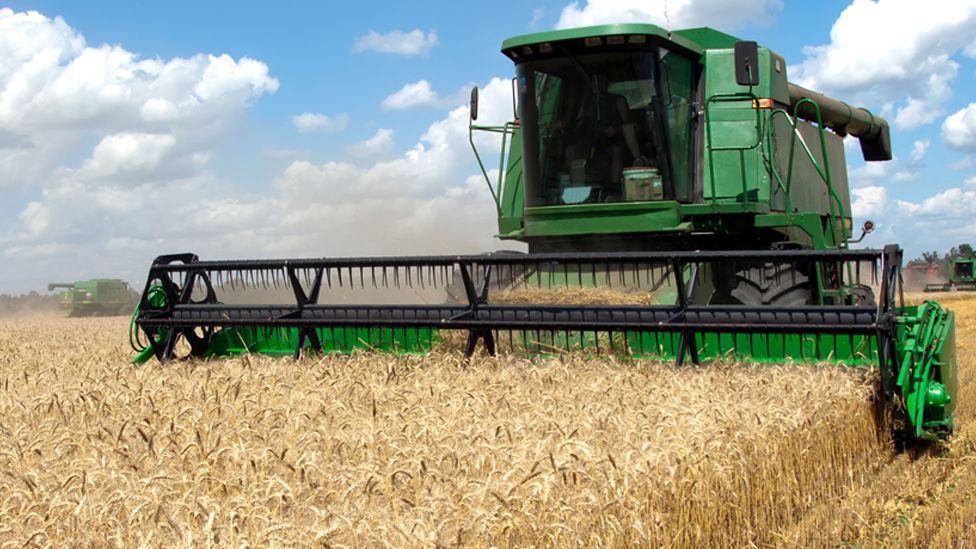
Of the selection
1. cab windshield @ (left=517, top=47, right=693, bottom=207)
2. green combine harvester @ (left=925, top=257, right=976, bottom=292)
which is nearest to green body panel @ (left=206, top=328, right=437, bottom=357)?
cab windshield @ (left=517, top=47, right=693, bottom=207)

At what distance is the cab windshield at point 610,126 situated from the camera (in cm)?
617

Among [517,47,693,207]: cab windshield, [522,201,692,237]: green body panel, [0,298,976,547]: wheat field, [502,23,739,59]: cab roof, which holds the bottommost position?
[0,298,976,547]: wheat field

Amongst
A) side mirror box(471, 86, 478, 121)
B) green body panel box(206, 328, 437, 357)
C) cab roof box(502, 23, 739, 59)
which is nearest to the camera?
green body panel box(206, 328, 437, 357)

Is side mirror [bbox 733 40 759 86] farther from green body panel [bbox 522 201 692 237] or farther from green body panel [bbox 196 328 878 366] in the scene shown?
green body panel [bbox 196 328 878 366]

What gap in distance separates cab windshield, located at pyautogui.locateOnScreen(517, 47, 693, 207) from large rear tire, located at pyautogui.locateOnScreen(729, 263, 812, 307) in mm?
894

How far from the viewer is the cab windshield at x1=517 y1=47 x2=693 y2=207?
20.2 feet

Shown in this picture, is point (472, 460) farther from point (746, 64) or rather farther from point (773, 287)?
point (746, 64)

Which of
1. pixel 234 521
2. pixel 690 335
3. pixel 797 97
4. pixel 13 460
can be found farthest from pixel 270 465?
pixel 797 97

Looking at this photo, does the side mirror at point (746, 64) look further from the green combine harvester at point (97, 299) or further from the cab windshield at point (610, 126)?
the green combine harvester at point (97, 299)

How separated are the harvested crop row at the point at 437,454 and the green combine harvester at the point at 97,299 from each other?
24.8 m

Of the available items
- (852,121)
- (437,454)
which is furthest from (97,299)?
(437,454)

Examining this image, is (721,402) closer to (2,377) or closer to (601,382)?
(601,382)

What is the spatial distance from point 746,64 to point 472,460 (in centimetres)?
353

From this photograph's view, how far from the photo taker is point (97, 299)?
92.4ft
